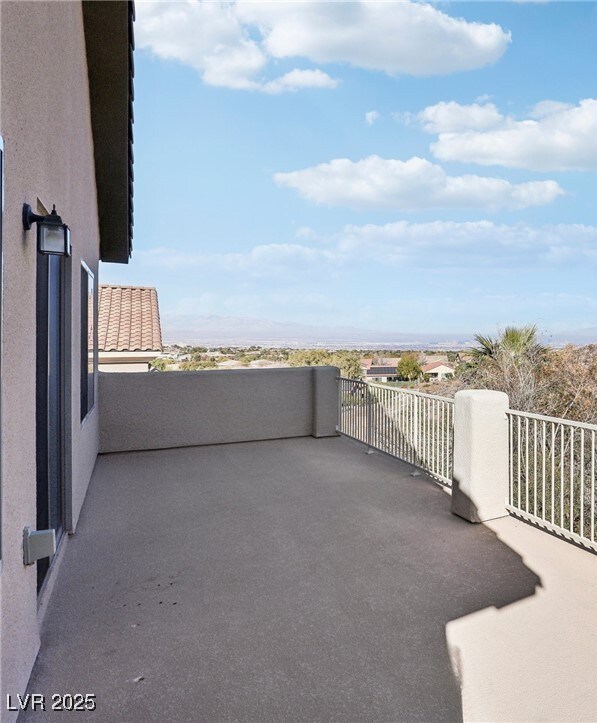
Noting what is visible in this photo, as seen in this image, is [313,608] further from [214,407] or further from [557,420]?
[214,407]

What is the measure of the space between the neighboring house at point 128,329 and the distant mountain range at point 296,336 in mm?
800

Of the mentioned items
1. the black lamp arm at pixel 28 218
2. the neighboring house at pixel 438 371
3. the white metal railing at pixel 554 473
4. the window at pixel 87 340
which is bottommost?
the white metal railing at pixel 554 473

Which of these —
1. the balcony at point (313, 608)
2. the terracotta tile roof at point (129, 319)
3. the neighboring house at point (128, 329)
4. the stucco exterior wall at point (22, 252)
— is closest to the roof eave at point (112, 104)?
the stucco exterior wall at point (22, 252)

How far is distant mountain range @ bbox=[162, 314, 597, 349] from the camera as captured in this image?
11680 mm

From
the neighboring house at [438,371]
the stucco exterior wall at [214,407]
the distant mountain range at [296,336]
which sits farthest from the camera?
the neighboring house at [438,371]

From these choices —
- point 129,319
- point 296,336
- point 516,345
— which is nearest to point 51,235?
point 129,319

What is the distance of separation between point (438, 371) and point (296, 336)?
133 feet

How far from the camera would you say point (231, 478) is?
5172 millimetres

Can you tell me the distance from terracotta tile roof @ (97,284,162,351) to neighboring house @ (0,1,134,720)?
12.0 feet

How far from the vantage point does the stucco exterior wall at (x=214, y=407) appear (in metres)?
6.33

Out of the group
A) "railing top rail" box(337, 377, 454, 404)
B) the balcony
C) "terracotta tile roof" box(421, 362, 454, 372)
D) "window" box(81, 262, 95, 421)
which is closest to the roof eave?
"window" box(81, 262, 95, 421)

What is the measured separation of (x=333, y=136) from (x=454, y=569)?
23518 millimetres

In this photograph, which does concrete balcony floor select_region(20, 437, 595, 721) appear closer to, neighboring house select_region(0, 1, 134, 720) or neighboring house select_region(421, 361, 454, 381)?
neighboring house select_region(0, 1, 134, 720)

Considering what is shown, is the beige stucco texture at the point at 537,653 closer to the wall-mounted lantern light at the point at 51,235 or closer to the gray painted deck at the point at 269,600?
the gray painted deck at the point at 269,600
